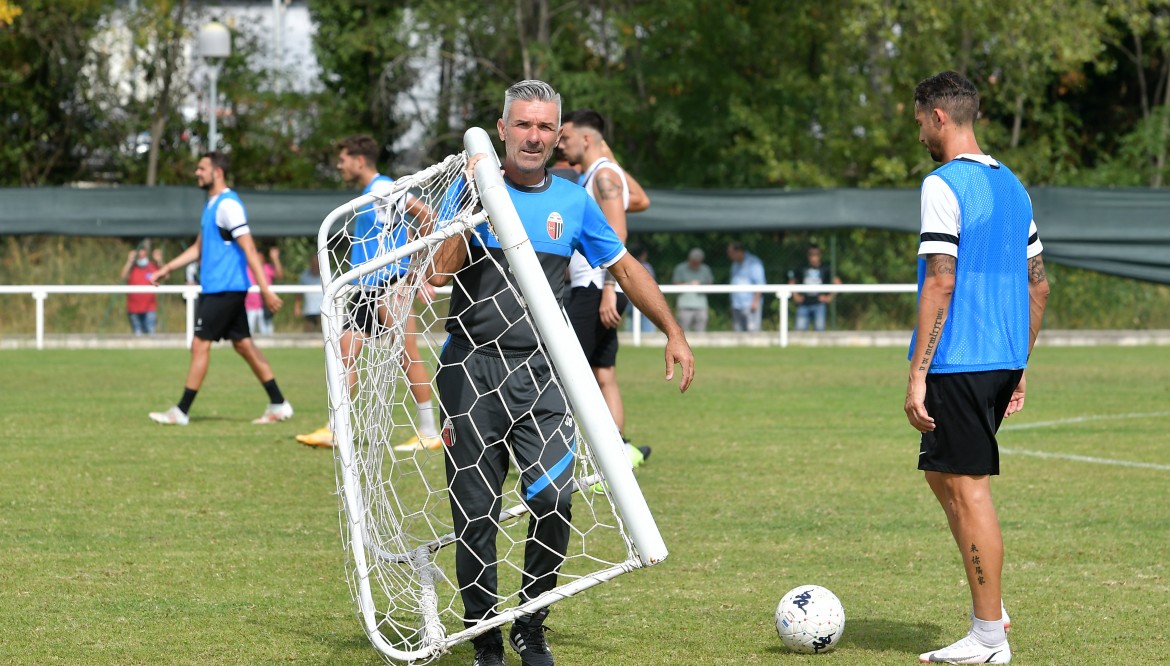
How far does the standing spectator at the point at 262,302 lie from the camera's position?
75.7 feet

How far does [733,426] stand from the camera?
1233 centimetres

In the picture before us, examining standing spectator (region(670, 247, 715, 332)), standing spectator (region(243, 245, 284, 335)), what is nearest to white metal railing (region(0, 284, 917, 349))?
standing spectator (region(670, 247, 715, 332))

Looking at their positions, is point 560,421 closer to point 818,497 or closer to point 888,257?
point 818,497

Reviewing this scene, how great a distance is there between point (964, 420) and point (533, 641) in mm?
1693

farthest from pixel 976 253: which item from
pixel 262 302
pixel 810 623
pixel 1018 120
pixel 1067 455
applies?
pixel 1018 120

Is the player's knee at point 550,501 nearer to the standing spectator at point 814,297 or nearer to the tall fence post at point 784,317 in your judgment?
the tall fence post at point 784,317

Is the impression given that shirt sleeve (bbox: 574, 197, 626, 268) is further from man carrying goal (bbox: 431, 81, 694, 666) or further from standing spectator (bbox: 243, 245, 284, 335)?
standing spectator (bbox: 243, 245, 284, 335)

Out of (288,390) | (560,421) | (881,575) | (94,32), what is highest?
(94,32)

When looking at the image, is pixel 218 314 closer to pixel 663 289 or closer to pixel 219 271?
pixel 219 271

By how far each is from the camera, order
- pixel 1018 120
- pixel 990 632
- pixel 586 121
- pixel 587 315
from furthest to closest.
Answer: pixel 1018 120
pixel 586 121
pixel 587 315
pixel 990 632

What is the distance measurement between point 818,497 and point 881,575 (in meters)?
2.07

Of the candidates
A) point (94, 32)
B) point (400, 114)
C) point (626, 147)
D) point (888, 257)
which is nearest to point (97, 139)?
point (94, 32)

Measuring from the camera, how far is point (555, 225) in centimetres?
525

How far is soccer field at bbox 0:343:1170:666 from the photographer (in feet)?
18.6
